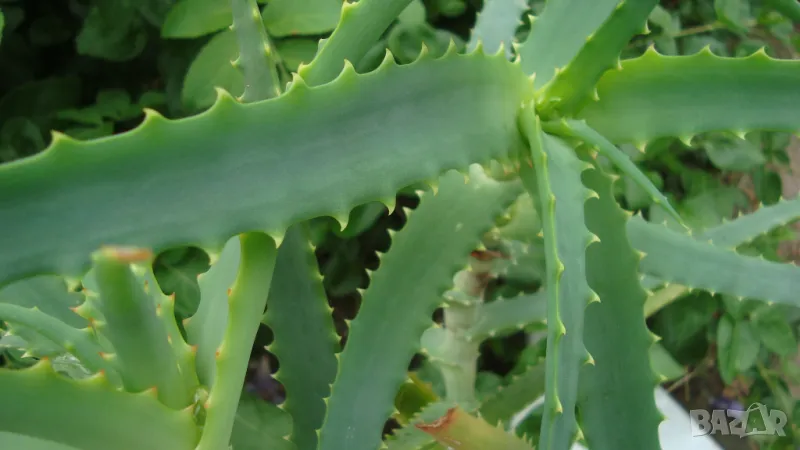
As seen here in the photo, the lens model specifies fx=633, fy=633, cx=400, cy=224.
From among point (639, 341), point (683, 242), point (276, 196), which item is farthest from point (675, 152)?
point (276, 196)

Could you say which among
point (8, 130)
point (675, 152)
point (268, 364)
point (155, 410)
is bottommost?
point (155, 410)

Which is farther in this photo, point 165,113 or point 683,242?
point 165,113

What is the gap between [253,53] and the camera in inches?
11.2

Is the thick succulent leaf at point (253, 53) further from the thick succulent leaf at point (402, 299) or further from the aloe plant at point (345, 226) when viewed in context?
the thick succulent leaf at point (402, 299)

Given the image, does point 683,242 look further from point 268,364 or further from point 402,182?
point 268,364

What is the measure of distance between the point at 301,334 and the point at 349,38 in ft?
0.51

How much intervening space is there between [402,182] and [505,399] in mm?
249

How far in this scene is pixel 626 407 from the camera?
290mm

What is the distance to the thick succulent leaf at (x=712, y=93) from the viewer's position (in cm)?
→ 30

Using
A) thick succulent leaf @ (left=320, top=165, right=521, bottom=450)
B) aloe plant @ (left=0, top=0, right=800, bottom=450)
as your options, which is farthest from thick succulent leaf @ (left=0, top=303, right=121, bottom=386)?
thick succulent leaf @ (left=320, top=165, right=521, bottom=450)

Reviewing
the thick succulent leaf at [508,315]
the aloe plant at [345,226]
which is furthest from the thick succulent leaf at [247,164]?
the thick succulent leaf at [508,315]

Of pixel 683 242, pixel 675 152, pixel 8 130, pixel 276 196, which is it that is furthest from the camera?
pixel 675 152

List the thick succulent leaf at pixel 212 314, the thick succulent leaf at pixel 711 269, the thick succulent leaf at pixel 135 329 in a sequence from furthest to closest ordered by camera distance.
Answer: the thick succulent leaf at pixel 711 269 < the thick succulent leaf at pixel 212 314 < the thick succulent leaf at pixel 135 329

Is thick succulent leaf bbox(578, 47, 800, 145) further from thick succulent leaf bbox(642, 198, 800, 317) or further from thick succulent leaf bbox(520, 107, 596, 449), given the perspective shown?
thick succulent leaf bbox(642, 198, 800, 317)
